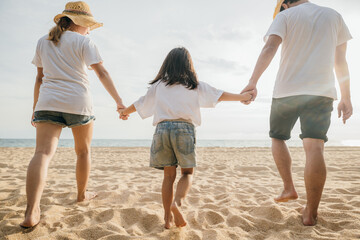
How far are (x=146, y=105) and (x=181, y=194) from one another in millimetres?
895

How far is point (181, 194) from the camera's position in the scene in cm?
199

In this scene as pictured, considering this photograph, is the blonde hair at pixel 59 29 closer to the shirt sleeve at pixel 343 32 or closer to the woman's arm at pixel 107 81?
the woman's arm at pixel 107 81

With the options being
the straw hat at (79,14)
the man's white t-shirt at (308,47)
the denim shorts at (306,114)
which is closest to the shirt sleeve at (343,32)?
the man's white t-shirt at (308,47)

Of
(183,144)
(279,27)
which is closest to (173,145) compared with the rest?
(183,144)

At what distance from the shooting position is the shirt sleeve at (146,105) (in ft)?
7.70

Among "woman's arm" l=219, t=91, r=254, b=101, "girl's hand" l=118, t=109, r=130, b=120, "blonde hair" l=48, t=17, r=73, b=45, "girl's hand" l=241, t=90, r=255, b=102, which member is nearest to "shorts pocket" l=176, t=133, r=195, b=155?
"woman's arm" l=219, t=91, r=254, b=101

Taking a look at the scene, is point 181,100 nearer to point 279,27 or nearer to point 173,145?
point 173,145

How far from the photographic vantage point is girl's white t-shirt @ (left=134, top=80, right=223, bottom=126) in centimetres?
213

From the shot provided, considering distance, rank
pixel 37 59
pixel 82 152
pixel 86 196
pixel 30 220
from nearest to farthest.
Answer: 1. pixel 30 220
2. pixel 37 59
3. pixel 82 152
4. pixel 86 196

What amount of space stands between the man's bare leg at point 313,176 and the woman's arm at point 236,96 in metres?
0.65

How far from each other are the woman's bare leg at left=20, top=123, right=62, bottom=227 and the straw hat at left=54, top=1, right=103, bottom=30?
3.65 ft

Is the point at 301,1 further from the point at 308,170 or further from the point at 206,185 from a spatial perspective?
the point at 206,185

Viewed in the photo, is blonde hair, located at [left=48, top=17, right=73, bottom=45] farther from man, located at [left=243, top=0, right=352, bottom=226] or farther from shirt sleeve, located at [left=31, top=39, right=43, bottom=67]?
man, located at [left=243, top=0, right=352, bottom=226]

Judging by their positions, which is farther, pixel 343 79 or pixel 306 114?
pixel 343 79
